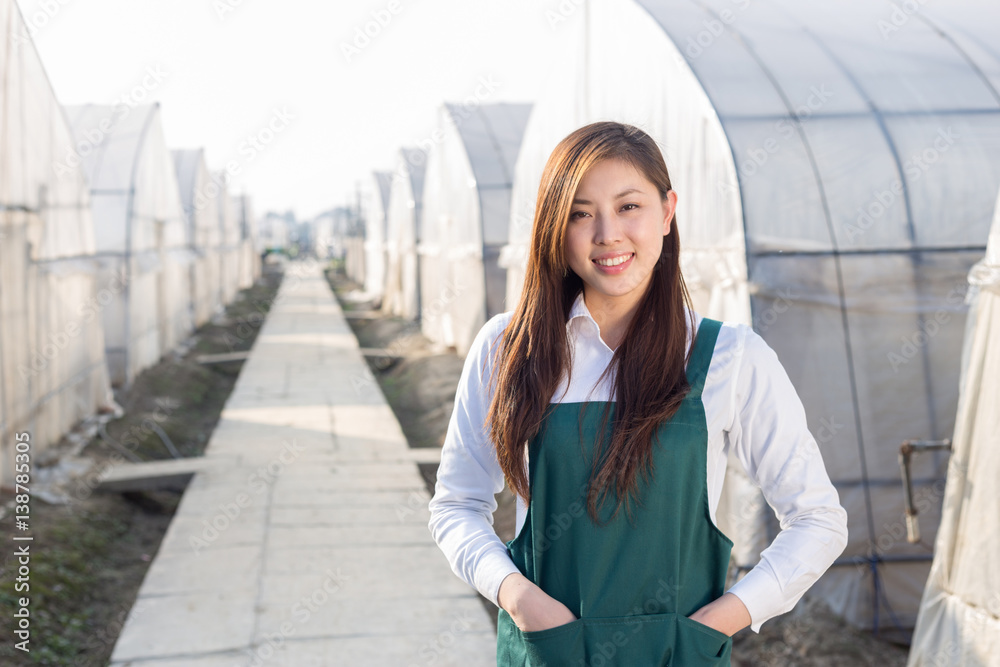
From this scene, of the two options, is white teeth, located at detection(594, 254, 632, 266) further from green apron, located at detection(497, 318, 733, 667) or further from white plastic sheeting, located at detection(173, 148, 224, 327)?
white plastic sheeting, located at detection(173, 148, 224, 327)

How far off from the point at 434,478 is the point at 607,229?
6327 mm

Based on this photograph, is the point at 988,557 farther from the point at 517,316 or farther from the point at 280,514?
the point at 280,514

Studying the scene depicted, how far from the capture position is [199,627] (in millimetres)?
4625

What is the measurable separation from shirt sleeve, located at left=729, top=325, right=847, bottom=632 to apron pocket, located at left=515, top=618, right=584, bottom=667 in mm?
306

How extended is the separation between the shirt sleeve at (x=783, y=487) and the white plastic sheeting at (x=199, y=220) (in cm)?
1837

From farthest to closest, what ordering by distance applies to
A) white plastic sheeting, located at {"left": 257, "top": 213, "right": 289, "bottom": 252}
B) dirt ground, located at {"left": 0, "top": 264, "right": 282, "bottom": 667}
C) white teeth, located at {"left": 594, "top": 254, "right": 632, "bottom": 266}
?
white plastic sheeting, located at {"left": 257, "top": 213, "right": 289, "bottom": 252}
dirt ground, located at {"left": 0, "top": 264, "right": 282, "bottom": 667}
white teeth, located at {"left": 594, "top": 254, "right": 632, "bottom": 266}

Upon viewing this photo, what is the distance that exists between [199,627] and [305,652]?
69cm

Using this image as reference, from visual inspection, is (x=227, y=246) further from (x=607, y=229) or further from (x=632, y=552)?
(x=632, y=552)

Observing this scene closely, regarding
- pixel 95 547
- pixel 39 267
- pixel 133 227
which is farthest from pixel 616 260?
pixel 133 227

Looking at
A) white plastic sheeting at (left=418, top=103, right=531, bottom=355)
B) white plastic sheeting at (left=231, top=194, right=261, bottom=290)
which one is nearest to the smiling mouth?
white plastic sheeting at (left=418, top=103, right=531, bottom=355)

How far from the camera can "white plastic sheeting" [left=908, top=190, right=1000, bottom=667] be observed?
322 centimetres

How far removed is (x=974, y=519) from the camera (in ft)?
10.9

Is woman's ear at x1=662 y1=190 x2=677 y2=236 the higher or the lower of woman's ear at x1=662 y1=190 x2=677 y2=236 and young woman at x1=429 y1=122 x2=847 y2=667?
the higher

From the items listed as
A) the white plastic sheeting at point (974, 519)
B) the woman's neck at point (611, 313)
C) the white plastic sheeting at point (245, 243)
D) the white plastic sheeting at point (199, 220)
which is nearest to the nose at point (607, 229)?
the woman's neck at point (611, 313)
